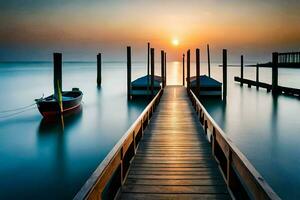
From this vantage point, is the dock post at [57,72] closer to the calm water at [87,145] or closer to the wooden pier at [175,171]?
the calm water at [87,145]

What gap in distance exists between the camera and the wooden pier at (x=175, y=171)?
140 inches

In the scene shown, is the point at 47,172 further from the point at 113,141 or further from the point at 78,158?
the point at 113,141

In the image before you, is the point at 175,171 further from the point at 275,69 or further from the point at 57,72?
the point at 275,69

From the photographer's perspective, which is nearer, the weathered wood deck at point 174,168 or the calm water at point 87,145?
the weathered wood deck at point 174,168

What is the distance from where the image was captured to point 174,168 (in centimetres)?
551

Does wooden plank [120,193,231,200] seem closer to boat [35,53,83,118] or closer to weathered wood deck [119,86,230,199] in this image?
weathered wood deck [119,86,230,199]

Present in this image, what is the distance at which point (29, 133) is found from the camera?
14.1m

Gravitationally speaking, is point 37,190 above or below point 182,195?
below

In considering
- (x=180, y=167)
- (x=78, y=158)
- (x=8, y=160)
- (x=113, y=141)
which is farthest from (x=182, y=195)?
(x=113, y=141)

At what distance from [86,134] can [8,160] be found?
4.58 meters

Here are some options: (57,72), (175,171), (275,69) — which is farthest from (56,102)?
(275,69)

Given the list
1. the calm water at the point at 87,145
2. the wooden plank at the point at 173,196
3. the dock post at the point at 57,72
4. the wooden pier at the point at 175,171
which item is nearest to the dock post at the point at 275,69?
the calm water at the point at 87,145

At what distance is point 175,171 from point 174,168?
176mm

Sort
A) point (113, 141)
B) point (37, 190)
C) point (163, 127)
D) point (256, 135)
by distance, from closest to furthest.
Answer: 1. point (37, 190)
2. point (163, 127)
3. point (113, 141)
4. point (256, 135)
